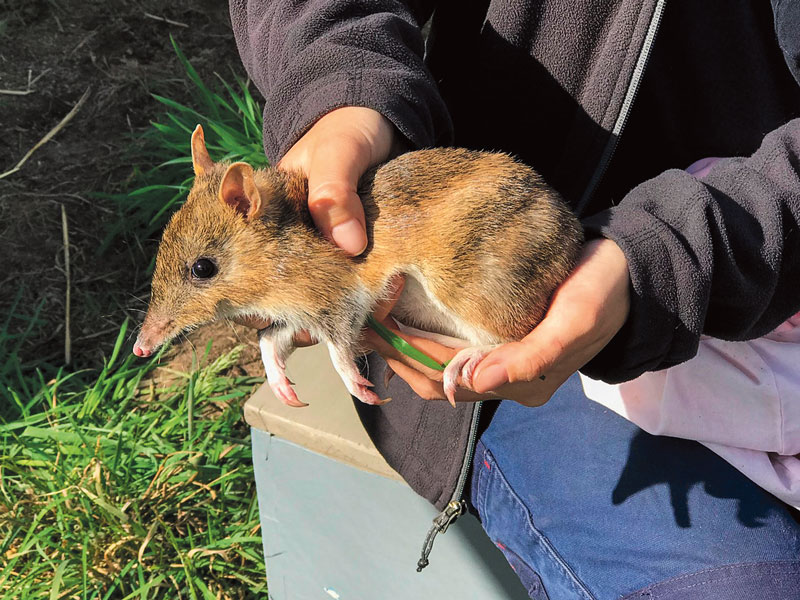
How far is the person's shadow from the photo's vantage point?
5.45 feet

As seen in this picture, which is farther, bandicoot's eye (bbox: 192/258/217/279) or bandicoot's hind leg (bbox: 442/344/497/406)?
bandicoot's eye (bbox: 192/258/217/279)

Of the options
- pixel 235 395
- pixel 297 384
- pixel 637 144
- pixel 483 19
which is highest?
pixel 483 19

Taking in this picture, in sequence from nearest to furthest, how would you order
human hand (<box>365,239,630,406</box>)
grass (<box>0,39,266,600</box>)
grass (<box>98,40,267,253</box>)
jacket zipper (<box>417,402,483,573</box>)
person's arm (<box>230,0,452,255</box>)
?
human hand (<box>365,239,630,406</box>)
person's arm (<box>230,0,452,255</box>)
jacket zipper (<box>417,402,483,573</box>)
grass (<box>0,39,266,600</box>)
grass (<box>98,40,267,253</box>)

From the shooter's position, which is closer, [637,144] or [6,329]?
[637,144]

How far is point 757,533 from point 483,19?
1572 millimetres

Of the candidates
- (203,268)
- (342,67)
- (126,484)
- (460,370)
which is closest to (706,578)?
(460,370)

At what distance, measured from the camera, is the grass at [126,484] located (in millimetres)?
2307

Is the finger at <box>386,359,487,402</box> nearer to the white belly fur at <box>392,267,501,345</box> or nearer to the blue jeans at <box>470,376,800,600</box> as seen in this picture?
the white belly fur at <box>392,267,501,345</box>

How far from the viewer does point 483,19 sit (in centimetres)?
211

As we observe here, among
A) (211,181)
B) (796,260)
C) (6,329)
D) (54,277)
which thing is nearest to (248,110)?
(54,277)

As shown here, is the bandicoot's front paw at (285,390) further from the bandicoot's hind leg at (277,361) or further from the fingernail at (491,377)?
the fingernail at (491,377)

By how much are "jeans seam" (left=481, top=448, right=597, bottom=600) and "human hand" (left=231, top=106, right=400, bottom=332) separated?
0.60 metres

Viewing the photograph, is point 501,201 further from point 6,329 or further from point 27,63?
point 27,63

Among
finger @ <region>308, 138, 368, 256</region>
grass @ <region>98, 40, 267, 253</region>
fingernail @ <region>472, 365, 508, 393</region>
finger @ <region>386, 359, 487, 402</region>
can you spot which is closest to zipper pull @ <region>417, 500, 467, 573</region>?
finger @ <region>386, 359, 487, 402</region>
